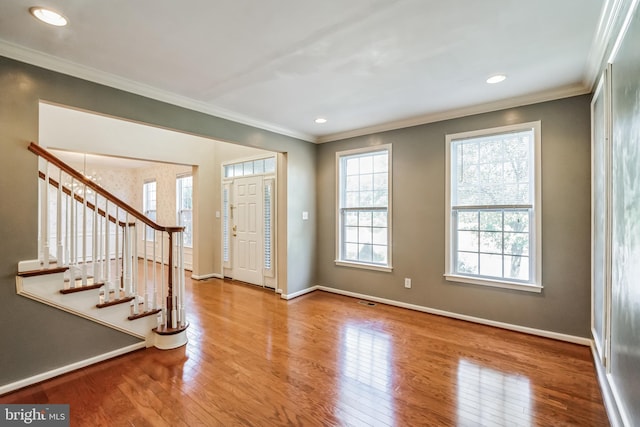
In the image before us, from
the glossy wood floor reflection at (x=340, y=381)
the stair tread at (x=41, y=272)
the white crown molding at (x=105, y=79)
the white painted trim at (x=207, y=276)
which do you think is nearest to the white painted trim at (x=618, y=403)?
the glossy wood floor reflection at (x=340, y=381)

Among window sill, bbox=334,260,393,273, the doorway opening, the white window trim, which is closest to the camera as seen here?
the white window trim

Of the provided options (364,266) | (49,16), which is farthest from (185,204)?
(49,16)

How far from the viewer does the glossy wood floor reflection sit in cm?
195

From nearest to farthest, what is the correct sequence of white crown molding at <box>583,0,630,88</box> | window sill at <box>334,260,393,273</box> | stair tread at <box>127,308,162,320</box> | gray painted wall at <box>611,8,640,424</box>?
gray painted wall at <box>611,8,640,424</box> < white crown molding at <box>583,0,630,88</box> < stair tread at <box>127,308,162,320</box> < window sill at <box>334,260,393,273</box>

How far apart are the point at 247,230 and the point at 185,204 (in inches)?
83.4

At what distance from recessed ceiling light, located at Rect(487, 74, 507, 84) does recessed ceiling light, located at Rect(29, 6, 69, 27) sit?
341 centimetres

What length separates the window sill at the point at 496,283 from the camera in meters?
3.16

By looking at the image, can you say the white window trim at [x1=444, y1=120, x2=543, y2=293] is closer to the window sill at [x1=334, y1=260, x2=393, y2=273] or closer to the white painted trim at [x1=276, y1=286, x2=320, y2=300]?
the window sill at [x1=334, y1=260, x2=393, y2=273]

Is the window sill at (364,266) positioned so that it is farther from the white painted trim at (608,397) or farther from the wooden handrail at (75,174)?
the wooden handrail at (75,174)

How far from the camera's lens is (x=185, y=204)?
666 centimetres

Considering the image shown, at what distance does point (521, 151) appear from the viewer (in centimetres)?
328

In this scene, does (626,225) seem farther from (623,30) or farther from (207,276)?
(207,276)

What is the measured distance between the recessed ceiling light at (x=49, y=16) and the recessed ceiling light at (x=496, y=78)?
3406 mm

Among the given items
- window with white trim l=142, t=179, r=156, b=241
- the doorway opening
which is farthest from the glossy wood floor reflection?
window with white trim l=142, t=179, r=156, b=241
